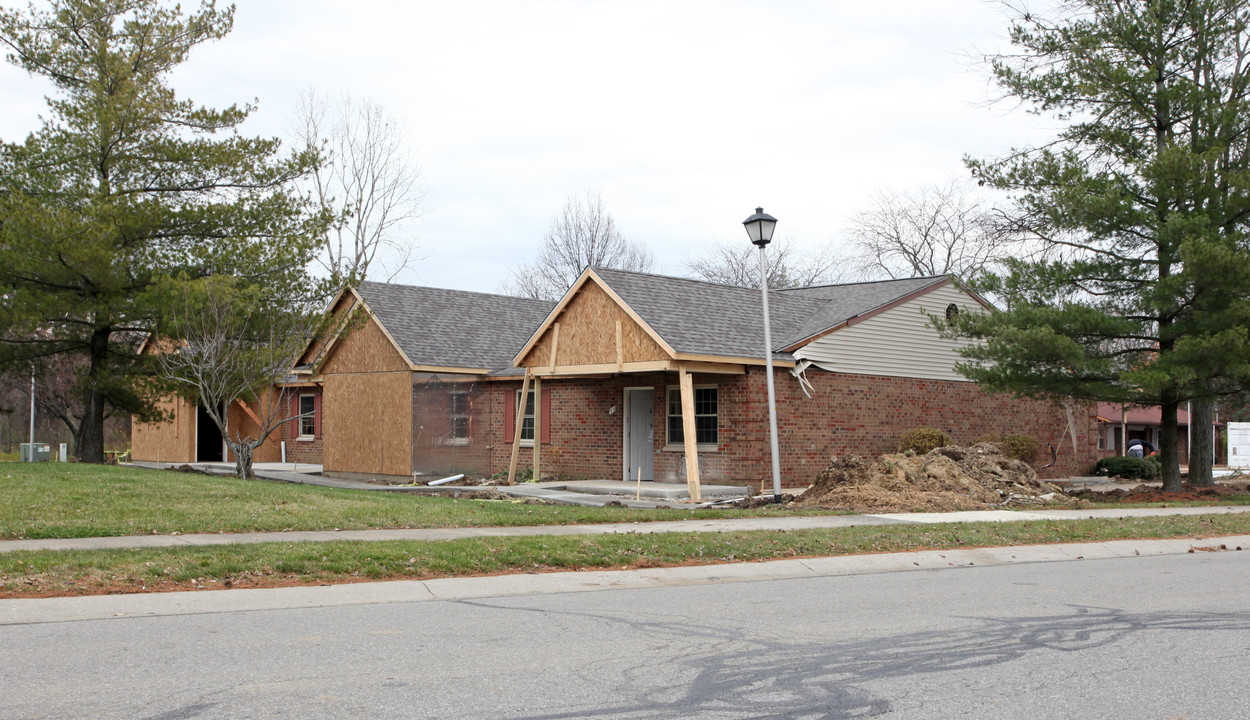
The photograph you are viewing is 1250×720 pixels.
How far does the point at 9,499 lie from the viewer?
14883mm

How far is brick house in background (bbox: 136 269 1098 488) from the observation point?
2231 centimetres

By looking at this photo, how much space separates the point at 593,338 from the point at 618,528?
8.20 meters

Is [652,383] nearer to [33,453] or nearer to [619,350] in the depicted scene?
[619,350]

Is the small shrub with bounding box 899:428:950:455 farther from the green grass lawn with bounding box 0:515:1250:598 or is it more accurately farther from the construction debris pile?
the green grass lawn with bounding box 0:515:1250:598

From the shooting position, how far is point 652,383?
24047 millimetres

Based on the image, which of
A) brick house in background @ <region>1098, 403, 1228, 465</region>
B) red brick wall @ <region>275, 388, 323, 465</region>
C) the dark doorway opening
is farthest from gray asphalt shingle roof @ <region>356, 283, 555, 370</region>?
brick house in background @ <region>1098, 403, 1228, 465</region>

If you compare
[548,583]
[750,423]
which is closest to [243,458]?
[750,423]

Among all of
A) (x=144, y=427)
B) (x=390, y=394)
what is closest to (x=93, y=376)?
(x=390, y=394)

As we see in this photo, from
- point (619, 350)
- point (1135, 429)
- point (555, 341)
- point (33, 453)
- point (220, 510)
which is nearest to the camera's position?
point (220, 510)

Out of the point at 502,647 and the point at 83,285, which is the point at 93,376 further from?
the point at 502,647

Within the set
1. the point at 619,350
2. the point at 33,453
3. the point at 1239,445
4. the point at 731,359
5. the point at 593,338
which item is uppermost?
the point at 593,338

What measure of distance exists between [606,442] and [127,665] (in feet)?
60.1

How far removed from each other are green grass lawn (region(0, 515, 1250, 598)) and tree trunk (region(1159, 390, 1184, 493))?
7.51 metres

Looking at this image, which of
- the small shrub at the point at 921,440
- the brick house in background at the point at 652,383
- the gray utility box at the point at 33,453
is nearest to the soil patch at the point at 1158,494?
the small shrub at the point at 921,440
